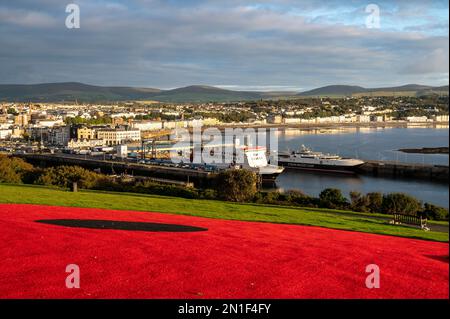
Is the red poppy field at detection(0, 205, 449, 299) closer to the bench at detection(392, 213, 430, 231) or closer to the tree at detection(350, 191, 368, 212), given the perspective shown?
the bench at detection(392, 213, 430, 231)

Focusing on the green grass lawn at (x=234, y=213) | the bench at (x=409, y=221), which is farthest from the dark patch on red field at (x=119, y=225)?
the bench at (x=409, y=221)

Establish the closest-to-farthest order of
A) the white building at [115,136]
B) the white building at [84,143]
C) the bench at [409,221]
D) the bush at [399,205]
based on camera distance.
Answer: the bench at [409,221], the bush at [399,205], the white building at [84,143], the white building at [115,136]

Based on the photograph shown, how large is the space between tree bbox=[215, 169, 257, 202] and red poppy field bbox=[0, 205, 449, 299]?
7010 millimetres

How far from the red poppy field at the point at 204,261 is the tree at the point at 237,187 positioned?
7010mm

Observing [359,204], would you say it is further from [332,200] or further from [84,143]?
[84,143]

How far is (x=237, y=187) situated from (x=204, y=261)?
8998 millimetres

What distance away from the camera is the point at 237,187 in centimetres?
1286

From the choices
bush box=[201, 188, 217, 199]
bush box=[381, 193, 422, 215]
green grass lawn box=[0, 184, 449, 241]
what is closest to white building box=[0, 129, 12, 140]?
bush box=[201, 188, 217, 199]

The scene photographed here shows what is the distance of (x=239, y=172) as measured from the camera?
43.1 feet

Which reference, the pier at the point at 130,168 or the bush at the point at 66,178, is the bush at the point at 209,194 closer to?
the bush at the point at 66,178

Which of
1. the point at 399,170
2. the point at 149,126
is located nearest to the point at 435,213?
the point at 399,170

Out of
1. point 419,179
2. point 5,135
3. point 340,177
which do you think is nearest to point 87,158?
point 340,177

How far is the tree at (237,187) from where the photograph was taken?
12.8m
